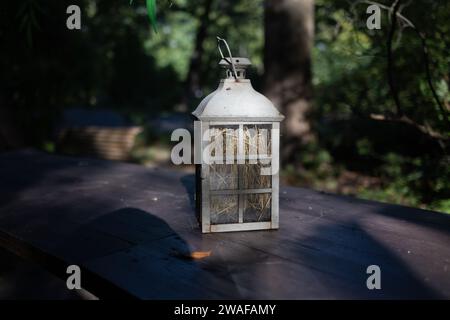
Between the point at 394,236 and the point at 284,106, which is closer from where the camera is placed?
the point at 394,236

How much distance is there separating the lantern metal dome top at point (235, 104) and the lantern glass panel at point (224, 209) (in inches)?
14.8

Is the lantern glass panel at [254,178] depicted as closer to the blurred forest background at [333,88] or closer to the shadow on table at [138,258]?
the shadow on table at [138,258]

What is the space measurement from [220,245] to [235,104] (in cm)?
63

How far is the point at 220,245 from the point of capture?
1914 millimetres

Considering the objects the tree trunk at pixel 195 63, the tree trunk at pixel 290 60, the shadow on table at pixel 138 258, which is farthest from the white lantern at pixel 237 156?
the tree trunk at pixel 195 63

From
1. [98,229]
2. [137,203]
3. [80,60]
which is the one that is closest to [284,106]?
[80,60]

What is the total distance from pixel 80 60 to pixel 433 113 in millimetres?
6024

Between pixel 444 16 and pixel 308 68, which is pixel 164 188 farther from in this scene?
pixel 308 68

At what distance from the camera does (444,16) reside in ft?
13.8

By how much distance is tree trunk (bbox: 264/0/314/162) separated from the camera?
665cm

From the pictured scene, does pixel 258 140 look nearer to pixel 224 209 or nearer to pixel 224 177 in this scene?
pixel 224 177

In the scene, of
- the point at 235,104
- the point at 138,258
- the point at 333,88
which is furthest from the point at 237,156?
the point at 333,88

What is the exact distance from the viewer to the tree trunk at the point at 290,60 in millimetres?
6652

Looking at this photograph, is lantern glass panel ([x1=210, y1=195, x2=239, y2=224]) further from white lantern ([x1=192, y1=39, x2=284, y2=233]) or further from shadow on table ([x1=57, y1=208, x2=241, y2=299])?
shadow on table ([x1=57, y1=208, x2=241, y2=299])
